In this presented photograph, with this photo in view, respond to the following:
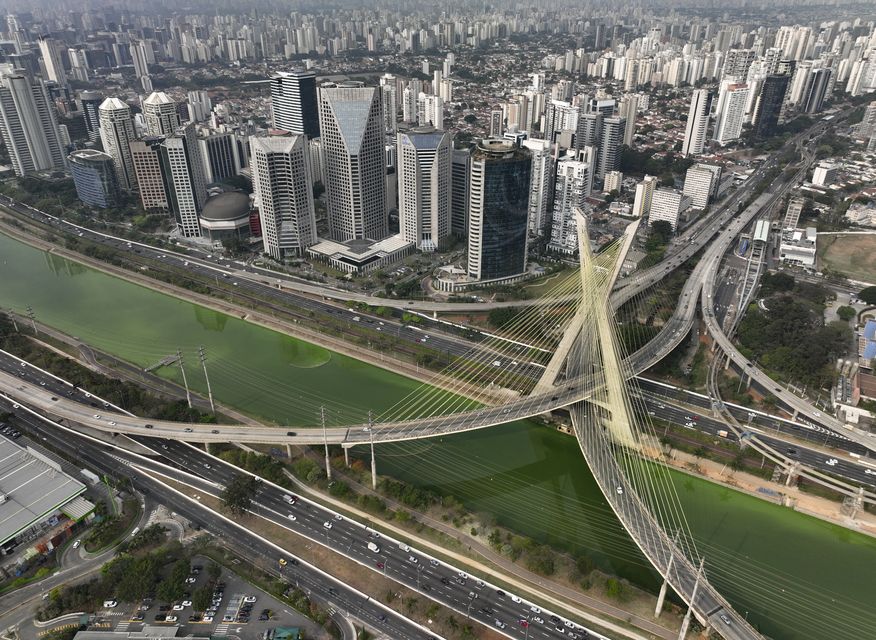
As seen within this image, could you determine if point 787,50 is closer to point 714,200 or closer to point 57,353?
point 714,200

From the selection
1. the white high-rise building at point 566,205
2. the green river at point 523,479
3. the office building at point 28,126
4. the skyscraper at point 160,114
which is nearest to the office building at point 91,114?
the office building at point 28,126

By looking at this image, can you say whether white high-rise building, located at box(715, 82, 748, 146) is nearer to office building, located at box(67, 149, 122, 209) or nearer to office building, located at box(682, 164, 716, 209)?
office building, located at box(682, 164, 716, 209)

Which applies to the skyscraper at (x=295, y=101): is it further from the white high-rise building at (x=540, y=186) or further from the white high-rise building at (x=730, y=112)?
the white high-rise building at (x=730, y=112)

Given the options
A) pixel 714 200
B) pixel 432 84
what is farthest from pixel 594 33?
pixel 714 200

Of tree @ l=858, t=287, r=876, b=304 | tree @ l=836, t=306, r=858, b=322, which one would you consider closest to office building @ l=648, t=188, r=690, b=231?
tree @ l=858, t=287, r=876, b=304

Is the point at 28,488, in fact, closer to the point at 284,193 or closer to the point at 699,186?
the point at 284,193
